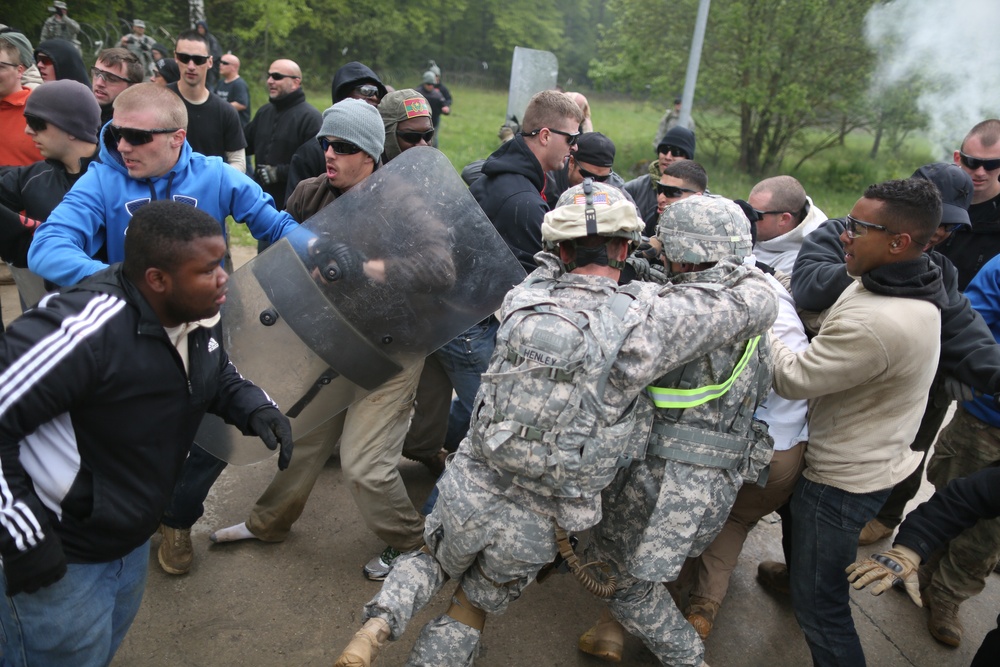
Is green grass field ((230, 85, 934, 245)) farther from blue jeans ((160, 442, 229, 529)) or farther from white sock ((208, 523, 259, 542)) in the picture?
blue jeans ((160, 442, 229, 529))

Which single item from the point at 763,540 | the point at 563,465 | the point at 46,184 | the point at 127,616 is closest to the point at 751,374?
the point at 563,465

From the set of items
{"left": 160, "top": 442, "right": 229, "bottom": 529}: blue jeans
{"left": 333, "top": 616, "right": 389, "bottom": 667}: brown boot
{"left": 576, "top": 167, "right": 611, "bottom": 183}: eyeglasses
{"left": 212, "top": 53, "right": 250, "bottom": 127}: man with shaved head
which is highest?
{"left": 576, "top": 167, "right": 611, "bottom": 183}: eyeglasses

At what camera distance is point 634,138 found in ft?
72.9

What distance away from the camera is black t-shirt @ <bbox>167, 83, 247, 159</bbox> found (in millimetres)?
5758

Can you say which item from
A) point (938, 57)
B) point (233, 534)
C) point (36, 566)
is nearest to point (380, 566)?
point (233, 534)

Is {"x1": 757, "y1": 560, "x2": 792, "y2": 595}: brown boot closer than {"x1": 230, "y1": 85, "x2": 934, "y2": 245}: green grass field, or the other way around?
{"x1": 757, "y1": 560, "x2": 792, "y2": 595}: brown boot

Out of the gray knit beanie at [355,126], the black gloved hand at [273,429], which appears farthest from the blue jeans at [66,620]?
the gray knit beanie at [355,126]

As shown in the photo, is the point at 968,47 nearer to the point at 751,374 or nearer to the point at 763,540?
the point at 763,540

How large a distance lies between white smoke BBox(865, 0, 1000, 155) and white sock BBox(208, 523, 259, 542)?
15056mm

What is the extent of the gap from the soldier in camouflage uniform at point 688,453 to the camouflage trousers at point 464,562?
1.34ft

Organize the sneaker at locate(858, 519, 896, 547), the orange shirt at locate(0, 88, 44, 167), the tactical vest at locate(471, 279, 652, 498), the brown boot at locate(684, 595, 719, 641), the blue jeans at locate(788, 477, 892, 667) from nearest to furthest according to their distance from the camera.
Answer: the tactical vest at locate(471, 279, 652, 498)
the blue jeans at locate(788, 477, 892, 667)
the brown boot at locate(684, 595, 719, 641)
the sneaker at locate(858, 519, 896, 547)
the orange shirt at locate(0, 88, 44, 167)

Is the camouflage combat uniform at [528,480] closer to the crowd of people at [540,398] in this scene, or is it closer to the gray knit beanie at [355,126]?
the crowd of people at [540,398]

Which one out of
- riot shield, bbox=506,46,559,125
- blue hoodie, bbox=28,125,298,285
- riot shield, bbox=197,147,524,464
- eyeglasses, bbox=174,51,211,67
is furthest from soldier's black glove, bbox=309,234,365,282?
riot shield, bbox=506,46,559,125

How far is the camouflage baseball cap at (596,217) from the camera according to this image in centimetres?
238
